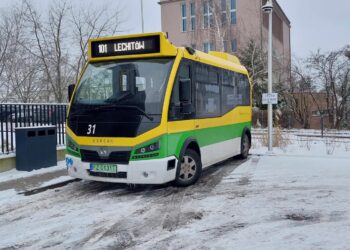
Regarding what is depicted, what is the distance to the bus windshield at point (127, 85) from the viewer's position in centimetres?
702

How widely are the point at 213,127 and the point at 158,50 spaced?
2.54 metres

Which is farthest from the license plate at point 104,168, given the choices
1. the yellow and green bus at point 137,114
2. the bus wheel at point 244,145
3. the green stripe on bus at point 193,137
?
the bus wheel at point 244,145

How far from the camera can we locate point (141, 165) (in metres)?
6.87

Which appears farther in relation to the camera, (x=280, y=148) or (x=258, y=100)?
(x=258, y=100)

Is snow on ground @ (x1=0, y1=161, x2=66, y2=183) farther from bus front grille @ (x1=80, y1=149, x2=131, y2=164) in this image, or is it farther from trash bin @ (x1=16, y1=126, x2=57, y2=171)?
bus front grille @ (x1=80, y1=149, x2=131, y2=164)

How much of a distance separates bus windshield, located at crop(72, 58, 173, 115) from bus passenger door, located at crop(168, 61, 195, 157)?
273 millimetres

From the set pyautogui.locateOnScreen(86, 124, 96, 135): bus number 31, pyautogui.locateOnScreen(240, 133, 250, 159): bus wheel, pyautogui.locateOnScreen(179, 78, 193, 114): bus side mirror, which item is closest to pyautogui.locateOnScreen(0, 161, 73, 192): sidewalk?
pyautogui.locateOnScreen(86, 124, 96, 135): bus number 31

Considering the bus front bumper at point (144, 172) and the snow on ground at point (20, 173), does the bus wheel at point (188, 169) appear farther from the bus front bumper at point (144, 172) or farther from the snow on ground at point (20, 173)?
the snow on ground at point (20, 173)

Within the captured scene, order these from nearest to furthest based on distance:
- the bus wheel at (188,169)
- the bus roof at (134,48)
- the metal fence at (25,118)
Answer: the bus roof at (134,48), the bus wheel at (188,169), the metal fence at (25,118)

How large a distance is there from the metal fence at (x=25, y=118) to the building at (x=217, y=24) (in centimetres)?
1894

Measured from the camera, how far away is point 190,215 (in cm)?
592

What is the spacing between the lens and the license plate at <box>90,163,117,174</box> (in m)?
7.02

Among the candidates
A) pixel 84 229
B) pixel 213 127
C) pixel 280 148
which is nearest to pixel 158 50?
pixel 213 127

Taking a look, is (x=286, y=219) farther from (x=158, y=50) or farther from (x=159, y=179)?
(x=158, y=50)
